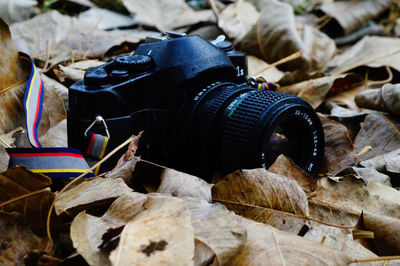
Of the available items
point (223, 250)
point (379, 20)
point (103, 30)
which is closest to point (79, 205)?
point (223, 250)

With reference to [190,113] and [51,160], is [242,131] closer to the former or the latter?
[190,113]

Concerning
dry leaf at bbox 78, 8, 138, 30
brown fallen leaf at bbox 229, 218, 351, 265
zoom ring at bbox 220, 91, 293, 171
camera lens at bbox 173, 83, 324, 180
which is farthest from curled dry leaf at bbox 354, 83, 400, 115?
dry leaf at bbox 78, 8, 138, 30

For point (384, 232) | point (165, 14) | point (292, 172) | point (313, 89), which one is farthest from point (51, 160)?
point (165, 14)

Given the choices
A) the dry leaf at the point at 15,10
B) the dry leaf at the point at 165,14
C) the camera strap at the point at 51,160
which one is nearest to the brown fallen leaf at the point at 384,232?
the camera strap at the point at 51,160

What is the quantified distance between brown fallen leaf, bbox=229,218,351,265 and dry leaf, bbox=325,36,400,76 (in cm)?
99

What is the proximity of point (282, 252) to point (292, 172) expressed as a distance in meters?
0.26

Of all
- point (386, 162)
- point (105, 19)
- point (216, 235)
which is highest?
point (216, 235)

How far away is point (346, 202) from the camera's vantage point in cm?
89

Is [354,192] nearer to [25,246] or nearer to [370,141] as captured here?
[370,141]

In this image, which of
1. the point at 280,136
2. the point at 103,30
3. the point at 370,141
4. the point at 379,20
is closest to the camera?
the point at 280,136

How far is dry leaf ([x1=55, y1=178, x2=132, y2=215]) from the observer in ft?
2.43

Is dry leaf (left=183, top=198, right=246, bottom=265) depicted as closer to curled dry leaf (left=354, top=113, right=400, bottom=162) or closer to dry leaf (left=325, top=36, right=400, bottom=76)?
curled dry leaf (left=354, top=113, right=400, bottom=162)

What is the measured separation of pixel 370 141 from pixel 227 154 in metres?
0.41

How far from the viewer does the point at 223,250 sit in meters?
0.64
